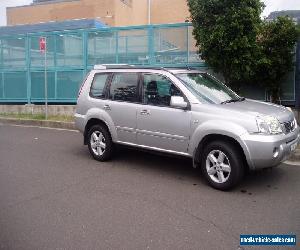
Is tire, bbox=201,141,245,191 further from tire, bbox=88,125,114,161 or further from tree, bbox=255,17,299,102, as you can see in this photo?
tree, bbox=255,17,299,102

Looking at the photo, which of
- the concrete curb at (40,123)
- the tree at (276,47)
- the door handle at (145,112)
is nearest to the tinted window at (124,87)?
the door handle at (145,112)

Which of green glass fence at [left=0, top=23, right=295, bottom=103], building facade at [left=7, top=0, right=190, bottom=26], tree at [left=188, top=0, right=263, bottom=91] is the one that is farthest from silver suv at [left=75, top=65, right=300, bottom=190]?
building facade at [left=7, top=0, right=190, bottom=26]

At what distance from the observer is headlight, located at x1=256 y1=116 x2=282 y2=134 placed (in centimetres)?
530

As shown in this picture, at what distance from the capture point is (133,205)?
497 centimetres

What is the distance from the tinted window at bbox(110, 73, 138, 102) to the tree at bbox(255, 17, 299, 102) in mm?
4305

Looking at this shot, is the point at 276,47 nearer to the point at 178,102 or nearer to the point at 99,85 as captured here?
the point at 99,85

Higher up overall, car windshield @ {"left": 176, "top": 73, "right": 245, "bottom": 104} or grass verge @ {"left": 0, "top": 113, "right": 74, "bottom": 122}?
car windshield @ {"left": 176, "top": 73, "right": 245, "bottom": 104}

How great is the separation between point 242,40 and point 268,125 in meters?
4.62

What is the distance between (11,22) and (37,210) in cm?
4028

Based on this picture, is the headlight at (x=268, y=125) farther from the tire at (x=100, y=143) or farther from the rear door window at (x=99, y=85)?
the rear door window at (x=99, y=85)

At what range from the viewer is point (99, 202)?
5.07 meters

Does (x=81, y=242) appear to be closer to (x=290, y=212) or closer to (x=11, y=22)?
(x=290, y=212)

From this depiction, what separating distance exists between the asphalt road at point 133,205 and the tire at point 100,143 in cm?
19

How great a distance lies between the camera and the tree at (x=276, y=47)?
32.2 ft
